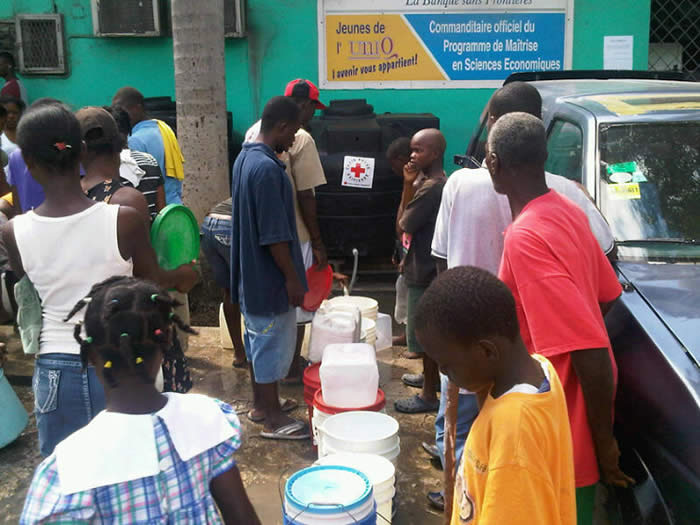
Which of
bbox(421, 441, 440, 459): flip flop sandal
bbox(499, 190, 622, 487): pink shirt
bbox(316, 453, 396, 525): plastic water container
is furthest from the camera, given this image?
bbox(421, 441, 440, 459): flip flop sandal

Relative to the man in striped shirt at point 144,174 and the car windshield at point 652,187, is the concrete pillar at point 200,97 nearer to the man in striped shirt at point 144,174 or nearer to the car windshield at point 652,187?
the man in striped shirt at point 144,174

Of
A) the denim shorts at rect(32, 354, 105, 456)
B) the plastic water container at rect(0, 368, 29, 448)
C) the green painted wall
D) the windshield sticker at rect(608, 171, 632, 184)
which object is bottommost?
the plastic water container at rect(0, 368, 29, 448)

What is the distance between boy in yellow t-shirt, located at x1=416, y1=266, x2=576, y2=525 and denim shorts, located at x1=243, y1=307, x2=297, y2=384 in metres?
2.39

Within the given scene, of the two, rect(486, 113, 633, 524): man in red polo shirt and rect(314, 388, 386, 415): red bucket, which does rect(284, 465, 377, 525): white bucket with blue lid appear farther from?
rect(486, 113, 633, 524): man in red polo shirt

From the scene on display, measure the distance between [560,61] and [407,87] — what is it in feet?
5.67

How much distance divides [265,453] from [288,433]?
19cm

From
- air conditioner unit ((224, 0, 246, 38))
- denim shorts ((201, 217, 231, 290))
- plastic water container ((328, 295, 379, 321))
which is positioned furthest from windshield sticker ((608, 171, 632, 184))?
air conditioner unit ((224, 0, 246, 38))

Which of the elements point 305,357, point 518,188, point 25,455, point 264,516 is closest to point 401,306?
point 305,357

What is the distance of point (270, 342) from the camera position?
161 inches

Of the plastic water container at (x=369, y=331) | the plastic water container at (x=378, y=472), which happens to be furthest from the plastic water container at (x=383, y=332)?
the plastic water container at (x=378, y=472)

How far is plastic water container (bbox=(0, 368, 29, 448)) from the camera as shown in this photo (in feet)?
13.6

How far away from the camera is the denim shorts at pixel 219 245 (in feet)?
15.8

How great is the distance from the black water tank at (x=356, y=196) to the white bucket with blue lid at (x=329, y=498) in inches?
154

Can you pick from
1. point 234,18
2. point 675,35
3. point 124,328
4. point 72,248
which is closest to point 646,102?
point 72,248
